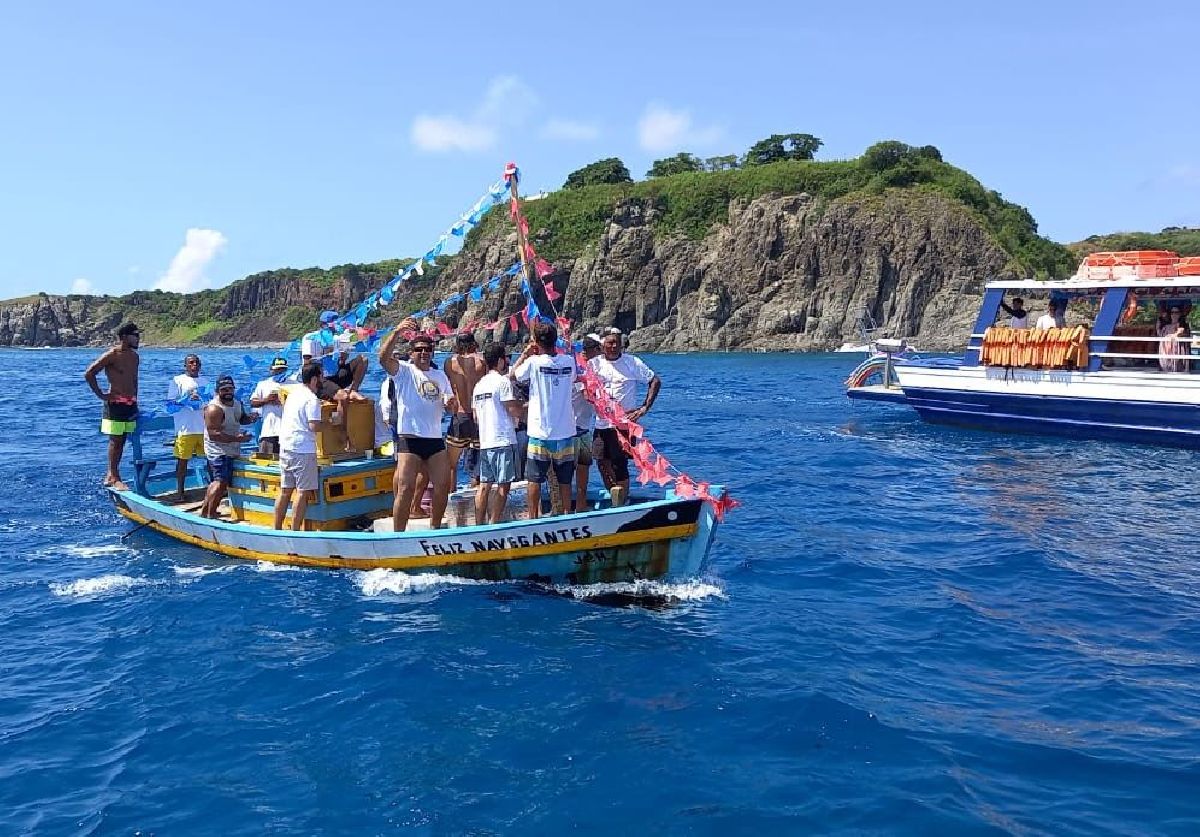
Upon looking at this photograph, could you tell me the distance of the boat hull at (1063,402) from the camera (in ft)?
65.6

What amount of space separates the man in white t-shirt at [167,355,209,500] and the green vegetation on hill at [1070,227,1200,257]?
75021 mm

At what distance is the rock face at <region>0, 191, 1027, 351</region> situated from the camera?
254 ft

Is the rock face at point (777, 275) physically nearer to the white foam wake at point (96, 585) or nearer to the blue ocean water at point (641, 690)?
the blue ocean water at point (641, 690)

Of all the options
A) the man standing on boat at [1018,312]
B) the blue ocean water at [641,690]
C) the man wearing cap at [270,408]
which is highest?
the man standing on boat at [1018,312]

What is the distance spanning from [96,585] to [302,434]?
2.85m

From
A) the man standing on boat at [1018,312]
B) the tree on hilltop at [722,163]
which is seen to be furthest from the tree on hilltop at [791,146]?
the man standing on boat at [1018,312]

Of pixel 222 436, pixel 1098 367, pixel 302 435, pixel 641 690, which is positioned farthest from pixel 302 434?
pixel 1098 367

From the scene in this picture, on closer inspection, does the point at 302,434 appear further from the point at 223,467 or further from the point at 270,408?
the point at 223,467

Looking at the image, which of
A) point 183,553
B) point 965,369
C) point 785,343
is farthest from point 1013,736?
point 785,343

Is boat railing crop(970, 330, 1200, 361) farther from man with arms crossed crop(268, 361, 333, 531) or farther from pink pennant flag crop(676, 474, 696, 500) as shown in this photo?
man with arms crossed crop(268, 361, 333, 531)

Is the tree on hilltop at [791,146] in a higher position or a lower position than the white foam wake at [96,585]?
higher

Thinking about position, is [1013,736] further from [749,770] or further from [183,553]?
[183,553]

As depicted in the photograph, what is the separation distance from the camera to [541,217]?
106m

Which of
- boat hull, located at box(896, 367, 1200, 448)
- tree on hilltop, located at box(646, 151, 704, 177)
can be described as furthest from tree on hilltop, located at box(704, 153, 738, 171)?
boat hull, located at box(896, 367, 1200, 448)
